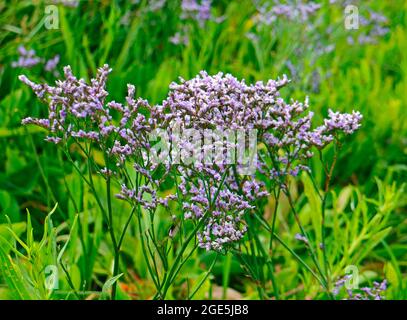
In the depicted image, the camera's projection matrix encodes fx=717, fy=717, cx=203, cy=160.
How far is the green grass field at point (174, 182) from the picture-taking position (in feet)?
6.69

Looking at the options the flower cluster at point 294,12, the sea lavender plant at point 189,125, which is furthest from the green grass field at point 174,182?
the sea lavender plant at point 189,125

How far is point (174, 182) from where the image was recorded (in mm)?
1799

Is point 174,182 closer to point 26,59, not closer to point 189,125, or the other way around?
point 189,125

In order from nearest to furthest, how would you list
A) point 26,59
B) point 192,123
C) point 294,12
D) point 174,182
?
point 192,123
point 174,182
point 26,59
point 294,12

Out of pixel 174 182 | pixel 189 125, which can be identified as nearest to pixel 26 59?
pixel 174 182

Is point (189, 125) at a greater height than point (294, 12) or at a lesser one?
lesser

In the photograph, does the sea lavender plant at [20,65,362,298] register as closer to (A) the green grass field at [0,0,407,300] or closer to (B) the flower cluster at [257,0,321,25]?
(A) the green grass field at [0,0,407,300]

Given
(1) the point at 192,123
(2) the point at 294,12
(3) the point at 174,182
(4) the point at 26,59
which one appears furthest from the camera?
(2) the point at 294,12

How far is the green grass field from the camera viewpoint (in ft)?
6.69

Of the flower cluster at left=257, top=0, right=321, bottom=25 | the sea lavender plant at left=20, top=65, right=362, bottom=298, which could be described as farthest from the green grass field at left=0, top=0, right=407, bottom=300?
the sea lavender plant at left=20, top=65, right=362, bottom=298

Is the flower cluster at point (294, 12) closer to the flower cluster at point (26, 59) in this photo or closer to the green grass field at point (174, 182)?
the green grass field at point (174, 182)

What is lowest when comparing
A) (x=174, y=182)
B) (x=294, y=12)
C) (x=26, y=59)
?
(x=174, y=182)

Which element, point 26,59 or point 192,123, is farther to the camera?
point 26,59

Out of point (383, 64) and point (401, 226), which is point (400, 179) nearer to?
point (401, 226)
